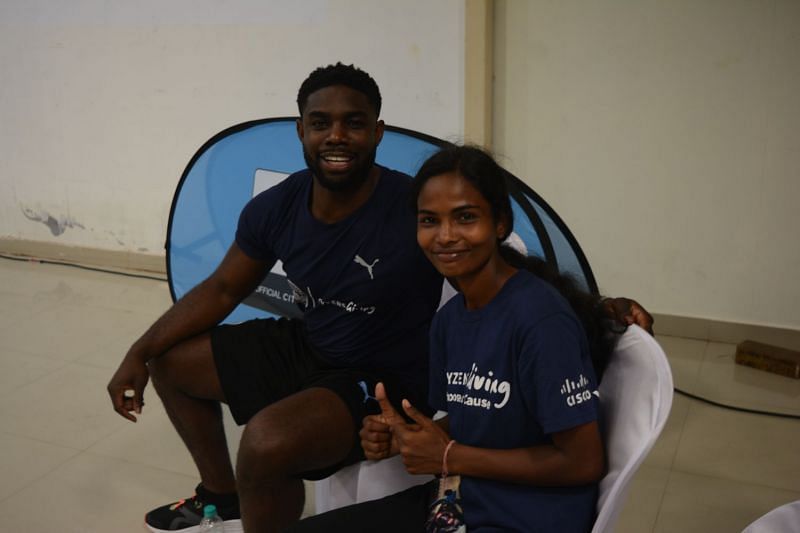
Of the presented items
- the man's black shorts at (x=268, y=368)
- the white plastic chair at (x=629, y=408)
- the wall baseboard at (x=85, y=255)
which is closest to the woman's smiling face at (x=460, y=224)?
the white plastic chair at (x=629, y=408)

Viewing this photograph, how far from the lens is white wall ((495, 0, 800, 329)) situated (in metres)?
3.00

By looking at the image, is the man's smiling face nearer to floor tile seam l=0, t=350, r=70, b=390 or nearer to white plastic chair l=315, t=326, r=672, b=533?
white plastic chair l=315, t=326, r=672, b=533

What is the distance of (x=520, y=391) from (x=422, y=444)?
20 centimetres

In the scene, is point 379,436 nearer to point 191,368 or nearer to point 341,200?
point 341,200

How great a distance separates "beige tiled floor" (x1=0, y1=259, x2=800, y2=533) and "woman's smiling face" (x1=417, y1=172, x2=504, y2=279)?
1077mm

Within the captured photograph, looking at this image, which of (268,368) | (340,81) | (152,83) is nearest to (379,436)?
(268,368)

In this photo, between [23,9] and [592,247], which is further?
[23,9]

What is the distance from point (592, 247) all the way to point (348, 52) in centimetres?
117

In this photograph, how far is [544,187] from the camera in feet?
11.2

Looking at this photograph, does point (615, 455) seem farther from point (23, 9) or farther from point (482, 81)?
point (23, 9)

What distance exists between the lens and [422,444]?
1.47 m

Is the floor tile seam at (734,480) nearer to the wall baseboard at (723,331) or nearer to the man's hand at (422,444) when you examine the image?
the wall baseboard at (723,331)

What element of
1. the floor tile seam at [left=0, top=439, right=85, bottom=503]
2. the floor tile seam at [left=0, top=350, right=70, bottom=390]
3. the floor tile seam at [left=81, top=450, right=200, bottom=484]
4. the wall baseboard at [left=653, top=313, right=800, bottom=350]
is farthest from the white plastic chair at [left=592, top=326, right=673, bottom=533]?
the floor tile seam at [left=0, top=350, right=70, bottom=390]

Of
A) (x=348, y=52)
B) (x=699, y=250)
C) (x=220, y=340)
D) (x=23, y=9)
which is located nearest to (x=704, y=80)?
(x=699, y=250)
